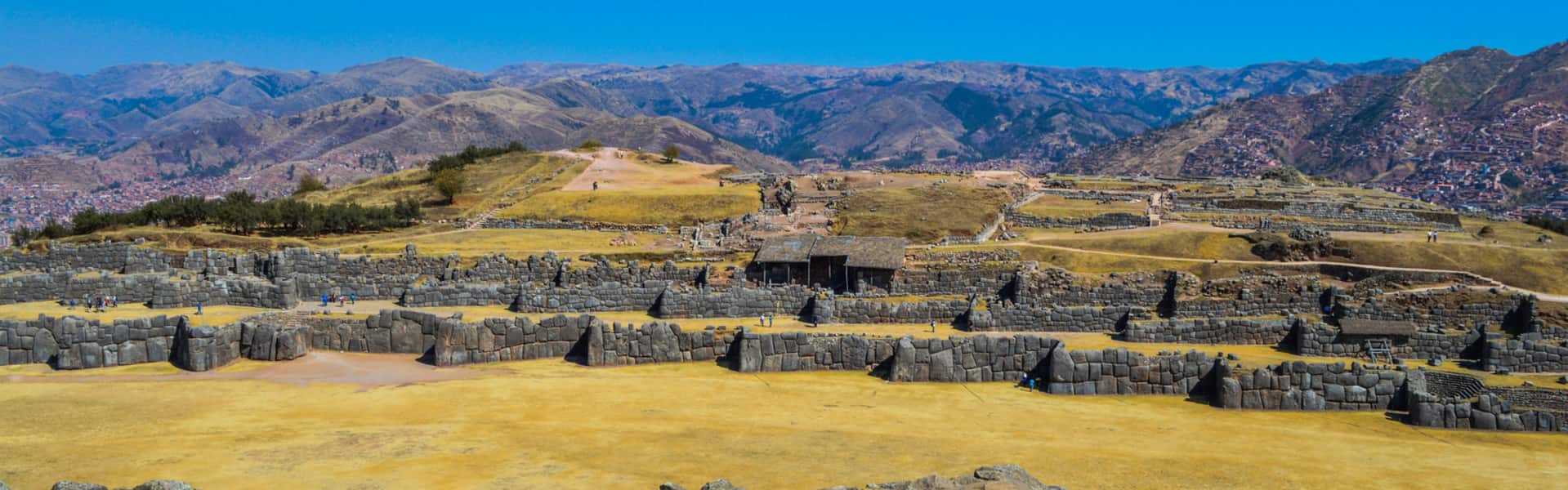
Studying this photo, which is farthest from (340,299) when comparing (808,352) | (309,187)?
(309,187)

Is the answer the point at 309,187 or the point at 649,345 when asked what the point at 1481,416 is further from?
the point at 309,187

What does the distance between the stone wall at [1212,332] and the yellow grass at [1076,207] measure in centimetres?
3519

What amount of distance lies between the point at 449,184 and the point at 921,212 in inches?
1625

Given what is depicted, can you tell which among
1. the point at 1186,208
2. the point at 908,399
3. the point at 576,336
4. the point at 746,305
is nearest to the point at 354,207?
the point at 746,305

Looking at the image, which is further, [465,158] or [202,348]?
[465,158]

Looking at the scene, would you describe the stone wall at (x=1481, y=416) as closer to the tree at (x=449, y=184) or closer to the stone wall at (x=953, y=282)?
the stone wall at (x=953, y=282)

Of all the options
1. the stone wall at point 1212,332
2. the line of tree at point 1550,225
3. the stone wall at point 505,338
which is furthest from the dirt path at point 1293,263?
the stone wall at point 505,338

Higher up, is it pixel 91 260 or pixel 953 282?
pixel 91 260

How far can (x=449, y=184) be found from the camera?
8288 cm

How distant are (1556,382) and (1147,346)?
12.0 meters

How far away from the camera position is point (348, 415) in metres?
22.9

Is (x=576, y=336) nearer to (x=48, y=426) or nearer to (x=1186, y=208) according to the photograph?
(x=48, y=426)

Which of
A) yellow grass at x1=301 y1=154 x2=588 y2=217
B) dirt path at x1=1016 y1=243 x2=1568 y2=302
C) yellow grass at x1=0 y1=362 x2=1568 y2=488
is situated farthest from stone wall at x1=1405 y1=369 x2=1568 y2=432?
yellow grass at x1=301 y1=154 x2=588 y2=217

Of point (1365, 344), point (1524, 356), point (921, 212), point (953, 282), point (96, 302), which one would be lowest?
point (1524, 356)
